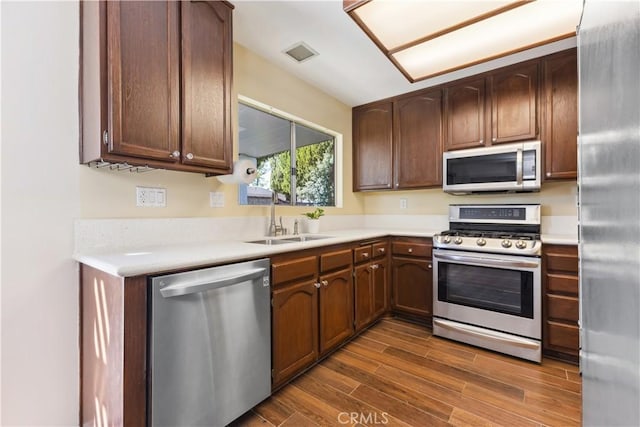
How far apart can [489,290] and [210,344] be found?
210 cm

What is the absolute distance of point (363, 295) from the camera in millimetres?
2486

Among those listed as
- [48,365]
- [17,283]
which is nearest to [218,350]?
[48,365]

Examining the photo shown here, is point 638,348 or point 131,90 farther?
point 131,90

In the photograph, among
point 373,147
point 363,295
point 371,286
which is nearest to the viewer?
point 363,295

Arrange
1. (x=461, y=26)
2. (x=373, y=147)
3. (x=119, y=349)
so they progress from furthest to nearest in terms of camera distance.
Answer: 1. (x=373, y=147)
2. (x=461, y=26)
3. (x=119, y=349)

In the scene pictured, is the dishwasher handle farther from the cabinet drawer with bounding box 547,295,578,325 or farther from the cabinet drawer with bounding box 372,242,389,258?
→ the cabinet drawer with bounding box 547,295,578,325

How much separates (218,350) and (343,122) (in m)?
2.77

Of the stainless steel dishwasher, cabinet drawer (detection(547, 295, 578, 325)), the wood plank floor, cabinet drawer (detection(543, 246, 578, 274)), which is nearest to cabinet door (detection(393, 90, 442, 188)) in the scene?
cabinet drawer (detection(543, 246, 578, 274))

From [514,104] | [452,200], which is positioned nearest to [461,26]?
[514,104]

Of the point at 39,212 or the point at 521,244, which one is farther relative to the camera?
the point at 521,244

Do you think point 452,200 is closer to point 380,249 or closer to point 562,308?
point 380,249

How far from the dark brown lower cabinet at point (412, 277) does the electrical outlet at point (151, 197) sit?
2.07 meters

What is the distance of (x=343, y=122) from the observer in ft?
11.1

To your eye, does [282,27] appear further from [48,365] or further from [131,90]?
[48,365]
